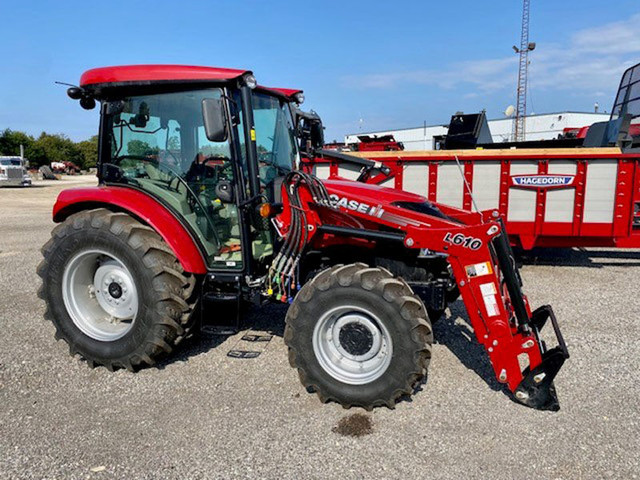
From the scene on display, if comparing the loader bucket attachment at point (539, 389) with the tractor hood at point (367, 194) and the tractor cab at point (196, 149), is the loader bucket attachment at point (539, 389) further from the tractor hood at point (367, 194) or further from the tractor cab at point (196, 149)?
the tractor cab at point (196, 149)

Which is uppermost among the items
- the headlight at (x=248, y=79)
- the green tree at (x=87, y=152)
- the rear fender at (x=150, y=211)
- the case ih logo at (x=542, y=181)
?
the green tree at (x=87, y=152)

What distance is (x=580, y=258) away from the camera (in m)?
8.41

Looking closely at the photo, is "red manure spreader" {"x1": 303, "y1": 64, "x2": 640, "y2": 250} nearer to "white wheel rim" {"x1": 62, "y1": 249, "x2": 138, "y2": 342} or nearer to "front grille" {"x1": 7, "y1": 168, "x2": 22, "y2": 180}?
"white wheel rim" {"x1": 62, "y1": 249, "x2": 138, "y2": 342}

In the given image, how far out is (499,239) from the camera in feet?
10.8

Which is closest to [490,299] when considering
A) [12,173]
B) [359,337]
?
[359,337]

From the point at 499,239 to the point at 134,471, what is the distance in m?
2.62

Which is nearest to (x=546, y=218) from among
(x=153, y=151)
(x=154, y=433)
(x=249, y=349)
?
(x=249, y=349)

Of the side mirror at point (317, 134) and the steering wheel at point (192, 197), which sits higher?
the side mirror at point (317, 134)

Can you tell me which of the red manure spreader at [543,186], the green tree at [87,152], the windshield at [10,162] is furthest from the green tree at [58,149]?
the red manure spreader at [543,186]

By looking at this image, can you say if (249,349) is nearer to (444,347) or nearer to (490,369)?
(444,347)

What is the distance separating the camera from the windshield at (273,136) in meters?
3.99

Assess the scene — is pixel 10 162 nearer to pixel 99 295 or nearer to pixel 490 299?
pixel 99 295

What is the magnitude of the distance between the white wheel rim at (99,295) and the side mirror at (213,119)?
1.41 m

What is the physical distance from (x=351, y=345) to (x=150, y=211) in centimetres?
179
